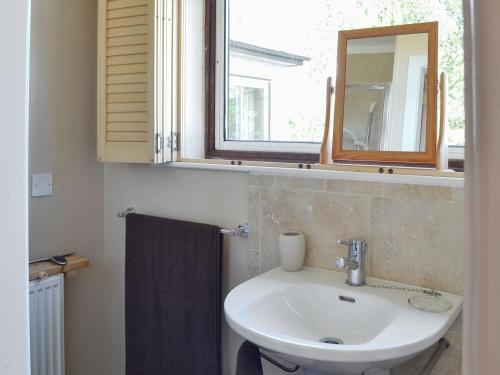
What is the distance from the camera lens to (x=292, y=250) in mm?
1344

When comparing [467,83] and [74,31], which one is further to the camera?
[74,31]

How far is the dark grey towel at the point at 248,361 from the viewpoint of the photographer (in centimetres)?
110

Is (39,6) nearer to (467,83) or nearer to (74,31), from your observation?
(74,31)

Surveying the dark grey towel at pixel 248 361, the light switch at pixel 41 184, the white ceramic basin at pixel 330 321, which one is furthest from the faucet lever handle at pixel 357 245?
the light switch at pixel 41 184

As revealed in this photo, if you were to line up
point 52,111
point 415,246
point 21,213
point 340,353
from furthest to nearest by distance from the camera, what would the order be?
point 52,111 < point 415,246 < point 340,353 < point 21,213

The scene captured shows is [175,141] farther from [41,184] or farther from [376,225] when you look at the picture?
[376,225]

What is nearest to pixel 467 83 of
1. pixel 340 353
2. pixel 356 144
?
pixel 340 353

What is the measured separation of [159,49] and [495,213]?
1.54 meters

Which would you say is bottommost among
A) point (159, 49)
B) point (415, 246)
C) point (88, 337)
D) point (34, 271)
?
point (88, 337)

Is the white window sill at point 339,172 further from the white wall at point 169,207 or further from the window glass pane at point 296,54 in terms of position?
the window glass pane at point 296,54

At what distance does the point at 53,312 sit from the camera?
66.1 inches

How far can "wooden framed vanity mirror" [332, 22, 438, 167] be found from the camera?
49.7 inches

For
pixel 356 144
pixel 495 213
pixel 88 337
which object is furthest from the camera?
pixel 88 337

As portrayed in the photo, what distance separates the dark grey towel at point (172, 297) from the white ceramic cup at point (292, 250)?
269 millimetres
